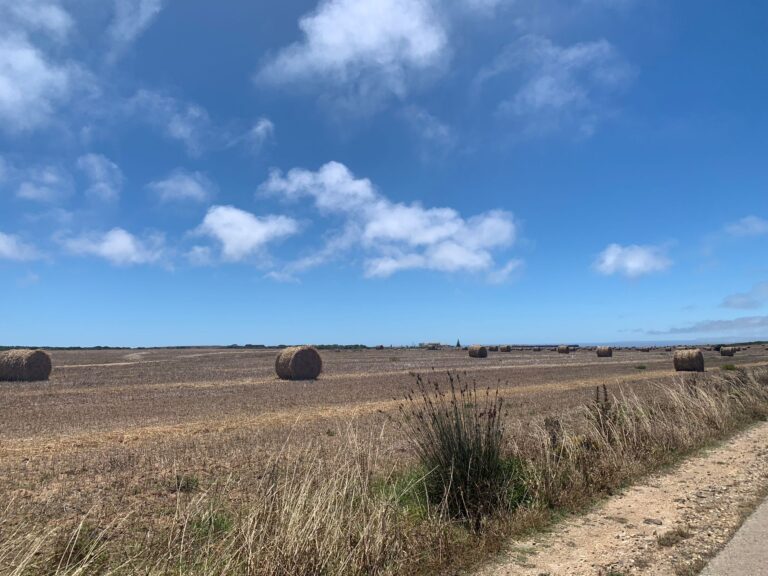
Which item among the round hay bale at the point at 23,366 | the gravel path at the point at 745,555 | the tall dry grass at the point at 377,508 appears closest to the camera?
the tall dry grass at the point at 377,508

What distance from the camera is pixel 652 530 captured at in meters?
6.02

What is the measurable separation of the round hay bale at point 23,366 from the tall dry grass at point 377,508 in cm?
2796

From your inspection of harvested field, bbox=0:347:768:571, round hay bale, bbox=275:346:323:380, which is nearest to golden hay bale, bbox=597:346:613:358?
harvested field, bbox=0:347:768:571

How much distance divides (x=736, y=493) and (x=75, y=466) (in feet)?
34.8

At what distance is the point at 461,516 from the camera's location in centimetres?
664

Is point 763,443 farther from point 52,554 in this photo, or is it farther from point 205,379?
point 205,379

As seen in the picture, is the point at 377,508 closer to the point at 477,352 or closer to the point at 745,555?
the point at 745,555

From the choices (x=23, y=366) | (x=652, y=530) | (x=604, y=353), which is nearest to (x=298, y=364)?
(x=23, y=366)

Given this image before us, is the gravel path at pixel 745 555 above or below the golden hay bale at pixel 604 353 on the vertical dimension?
A: below

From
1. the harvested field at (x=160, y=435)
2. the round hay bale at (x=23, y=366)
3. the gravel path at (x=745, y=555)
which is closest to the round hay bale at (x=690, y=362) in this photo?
the harvested field at (x=160, y=435)

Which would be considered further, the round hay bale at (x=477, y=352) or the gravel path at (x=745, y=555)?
the round hay bale at (x=477, y=352)

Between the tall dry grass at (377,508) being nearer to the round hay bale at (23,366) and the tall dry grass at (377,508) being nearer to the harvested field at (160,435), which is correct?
the harvested field at (160,435)

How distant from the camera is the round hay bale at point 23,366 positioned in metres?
30.1

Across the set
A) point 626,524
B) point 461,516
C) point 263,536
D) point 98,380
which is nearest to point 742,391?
point 626,524
